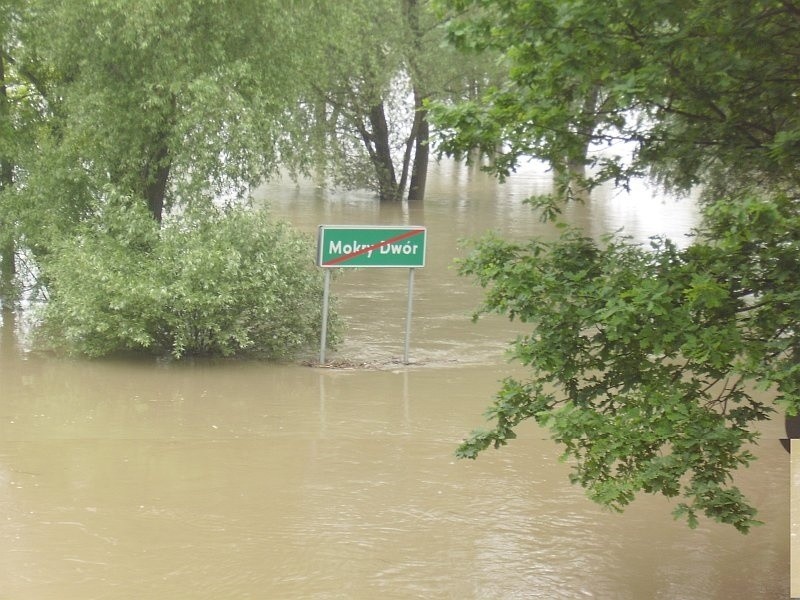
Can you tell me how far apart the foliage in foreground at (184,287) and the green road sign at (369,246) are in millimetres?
770

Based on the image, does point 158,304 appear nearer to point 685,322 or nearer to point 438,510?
point 438,510

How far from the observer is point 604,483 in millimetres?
6109

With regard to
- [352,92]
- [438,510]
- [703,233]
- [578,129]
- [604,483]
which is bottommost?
[438,510]

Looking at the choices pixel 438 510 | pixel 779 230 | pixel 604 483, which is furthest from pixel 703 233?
pixel 438 510

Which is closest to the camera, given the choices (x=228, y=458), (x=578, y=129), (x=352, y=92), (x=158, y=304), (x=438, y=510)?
(x=578, y=129)

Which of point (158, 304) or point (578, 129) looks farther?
point (158, 304)

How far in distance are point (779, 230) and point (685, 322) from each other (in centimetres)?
69

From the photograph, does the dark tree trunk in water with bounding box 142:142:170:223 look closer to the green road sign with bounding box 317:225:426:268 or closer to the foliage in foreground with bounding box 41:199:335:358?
the foliage in foreground with bounding box 41:199:335:358

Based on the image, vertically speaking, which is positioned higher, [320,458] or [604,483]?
[604,483]

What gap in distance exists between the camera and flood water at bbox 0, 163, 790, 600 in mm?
7855

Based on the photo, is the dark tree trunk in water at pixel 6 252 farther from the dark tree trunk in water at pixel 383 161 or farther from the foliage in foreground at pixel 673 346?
the dark tree trunk in water at pixel 383 161

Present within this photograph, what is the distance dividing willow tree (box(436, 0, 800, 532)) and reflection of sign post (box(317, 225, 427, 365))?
681cm

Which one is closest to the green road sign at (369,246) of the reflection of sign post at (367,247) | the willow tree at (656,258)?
the reflection of sign post at (367,247)

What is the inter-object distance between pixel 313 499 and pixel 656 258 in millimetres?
Answer: 4138
